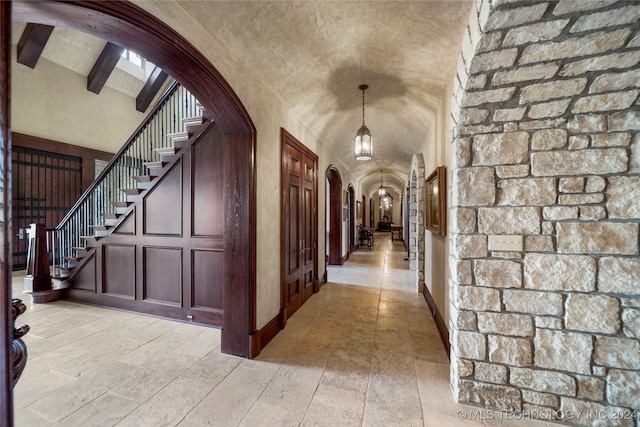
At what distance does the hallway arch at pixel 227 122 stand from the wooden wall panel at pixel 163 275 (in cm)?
116

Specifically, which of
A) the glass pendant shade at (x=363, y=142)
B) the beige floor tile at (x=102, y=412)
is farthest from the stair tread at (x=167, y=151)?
the beige floor tile at (x=102, y=412)

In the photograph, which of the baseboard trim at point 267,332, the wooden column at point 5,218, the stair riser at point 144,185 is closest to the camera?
the wooden column at point 5,218

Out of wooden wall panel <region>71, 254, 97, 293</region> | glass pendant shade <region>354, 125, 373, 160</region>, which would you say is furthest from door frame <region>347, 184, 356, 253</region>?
wooden wall panel <region>71, 254, 97, 293</region>

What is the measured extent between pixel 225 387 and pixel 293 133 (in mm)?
2893

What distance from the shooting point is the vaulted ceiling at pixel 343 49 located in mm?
1840

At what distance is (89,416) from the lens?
1728 mm

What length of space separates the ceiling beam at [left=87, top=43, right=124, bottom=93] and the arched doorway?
264 inches

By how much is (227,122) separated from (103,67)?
7354 millimetres

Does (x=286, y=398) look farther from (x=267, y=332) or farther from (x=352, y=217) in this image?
(x=352, y=217)

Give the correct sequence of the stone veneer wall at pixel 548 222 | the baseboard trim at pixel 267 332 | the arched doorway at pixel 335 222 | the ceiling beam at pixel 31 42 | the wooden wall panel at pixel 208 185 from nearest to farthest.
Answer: the stone veneer wall at pixel 548 222, the baseboard trim at pixel 267 332, the wooden wall panel at pixel 208 185, the ceiling beam at pixel 31 42, the arched doorway at pixel 335 222

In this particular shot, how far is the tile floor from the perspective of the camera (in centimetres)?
174

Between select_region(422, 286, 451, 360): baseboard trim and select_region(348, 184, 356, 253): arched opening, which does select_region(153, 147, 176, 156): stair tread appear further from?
select_region(348, 184, 356, 253): arched opening

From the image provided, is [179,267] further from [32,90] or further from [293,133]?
[32,90]

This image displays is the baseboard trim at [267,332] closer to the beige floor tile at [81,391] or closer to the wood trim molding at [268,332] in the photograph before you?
the wood trim molding at [268,332]
